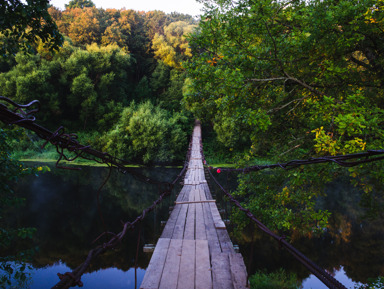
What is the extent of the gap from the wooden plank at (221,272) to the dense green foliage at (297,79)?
1539 millimetres

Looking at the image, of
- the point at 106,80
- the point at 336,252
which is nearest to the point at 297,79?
the point at 336,252

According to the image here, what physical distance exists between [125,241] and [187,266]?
6609 mm

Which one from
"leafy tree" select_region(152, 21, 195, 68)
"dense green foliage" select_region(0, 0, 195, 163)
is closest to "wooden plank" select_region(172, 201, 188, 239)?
"dense green foliage" select_region(0, 0, 195, 163)

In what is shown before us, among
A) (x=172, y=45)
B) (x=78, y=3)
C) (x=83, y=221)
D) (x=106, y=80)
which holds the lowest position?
(x=83, y=221)

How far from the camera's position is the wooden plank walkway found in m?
1.71

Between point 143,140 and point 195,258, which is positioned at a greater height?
point 143,140

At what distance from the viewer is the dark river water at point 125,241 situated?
615cm

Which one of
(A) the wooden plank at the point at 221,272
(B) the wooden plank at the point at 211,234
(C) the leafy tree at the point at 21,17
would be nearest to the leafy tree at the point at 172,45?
(C) the leafy tree at the point at 21,17

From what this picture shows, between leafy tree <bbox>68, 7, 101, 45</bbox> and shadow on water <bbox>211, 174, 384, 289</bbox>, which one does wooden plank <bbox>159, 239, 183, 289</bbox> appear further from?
leafy tree <bbox>68, 7, 101, 45</bbox>

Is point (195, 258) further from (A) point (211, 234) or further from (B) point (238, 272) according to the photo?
(A) point (211, 234)

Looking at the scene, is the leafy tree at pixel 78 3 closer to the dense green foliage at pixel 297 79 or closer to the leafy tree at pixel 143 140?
the leafy tree at pixel 143 140

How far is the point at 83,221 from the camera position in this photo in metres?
8.59

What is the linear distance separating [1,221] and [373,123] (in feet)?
33.3

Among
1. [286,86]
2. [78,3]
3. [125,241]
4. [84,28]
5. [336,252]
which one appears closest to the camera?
[286,86]
